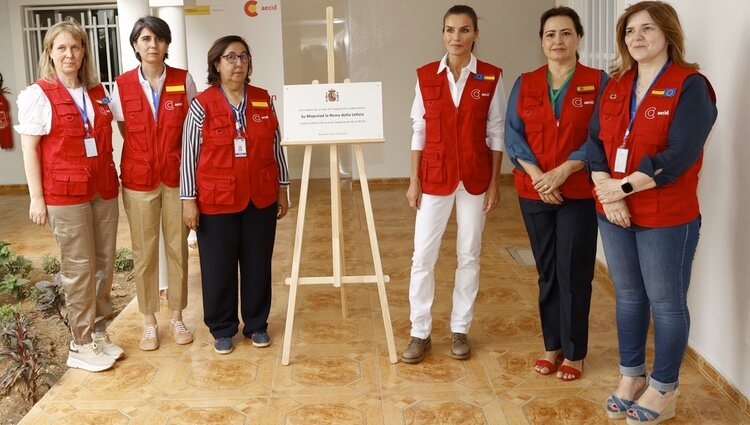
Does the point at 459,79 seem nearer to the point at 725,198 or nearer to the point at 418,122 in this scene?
the point at 418,122

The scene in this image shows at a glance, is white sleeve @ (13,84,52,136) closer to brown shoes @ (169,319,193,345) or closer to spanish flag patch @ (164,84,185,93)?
spanish flag patch @ (164,84,185,93)

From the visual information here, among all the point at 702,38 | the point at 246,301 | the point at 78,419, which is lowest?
the point at 78,419

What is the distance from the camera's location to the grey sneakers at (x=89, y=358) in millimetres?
3752

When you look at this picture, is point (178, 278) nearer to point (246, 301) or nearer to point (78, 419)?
point (246, 301)

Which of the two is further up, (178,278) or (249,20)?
(249,20)

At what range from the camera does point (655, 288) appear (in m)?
2.92

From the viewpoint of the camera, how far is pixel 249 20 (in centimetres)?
779

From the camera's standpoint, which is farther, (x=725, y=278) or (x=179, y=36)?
(x=179, y=36)

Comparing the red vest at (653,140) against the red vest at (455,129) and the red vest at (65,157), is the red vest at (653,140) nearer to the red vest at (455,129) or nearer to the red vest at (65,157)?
the red vest at (455,129)

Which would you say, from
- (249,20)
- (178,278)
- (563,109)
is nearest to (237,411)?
(178,278)

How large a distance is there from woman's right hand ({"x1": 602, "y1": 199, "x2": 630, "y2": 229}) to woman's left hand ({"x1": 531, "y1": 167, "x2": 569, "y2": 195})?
0.32 metres

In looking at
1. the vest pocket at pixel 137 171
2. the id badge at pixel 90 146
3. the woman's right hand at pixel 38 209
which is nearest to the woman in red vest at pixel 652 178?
the vest pocket at pixel 137 171

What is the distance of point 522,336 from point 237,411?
167 cm

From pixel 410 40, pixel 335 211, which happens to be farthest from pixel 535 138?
A: pixel 410 40
